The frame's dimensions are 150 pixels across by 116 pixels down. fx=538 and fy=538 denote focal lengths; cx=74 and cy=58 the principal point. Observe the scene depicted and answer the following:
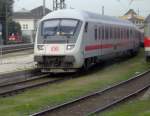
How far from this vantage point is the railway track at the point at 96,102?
1436cm

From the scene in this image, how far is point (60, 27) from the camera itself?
81.1 feet

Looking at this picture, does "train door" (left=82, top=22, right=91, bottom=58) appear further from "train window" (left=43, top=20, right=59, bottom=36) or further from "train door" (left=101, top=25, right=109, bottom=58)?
"train door" (left=101, top=25, right=109, bottom=58)

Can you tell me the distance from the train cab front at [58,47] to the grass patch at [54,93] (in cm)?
102

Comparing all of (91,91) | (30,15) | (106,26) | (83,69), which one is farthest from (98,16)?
(30,15)

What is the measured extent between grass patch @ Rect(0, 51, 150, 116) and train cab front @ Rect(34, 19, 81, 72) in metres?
1.02

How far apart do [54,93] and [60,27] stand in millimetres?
7031

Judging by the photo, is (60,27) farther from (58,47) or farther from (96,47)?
(96,47)

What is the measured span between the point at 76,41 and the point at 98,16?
17.7 ft

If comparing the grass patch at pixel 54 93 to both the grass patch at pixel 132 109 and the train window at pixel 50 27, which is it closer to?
the grass patch at pixel 132 109

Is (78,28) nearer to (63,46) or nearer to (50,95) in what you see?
(63,46)

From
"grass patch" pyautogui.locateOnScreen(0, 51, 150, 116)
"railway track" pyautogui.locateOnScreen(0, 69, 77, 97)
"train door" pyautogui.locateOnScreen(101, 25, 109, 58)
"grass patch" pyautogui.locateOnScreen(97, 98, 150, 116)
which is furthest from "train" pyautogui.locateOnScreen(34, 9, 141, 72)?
"grass patch" pyautogui.locateOnScreen(97, 98, 150, 116)

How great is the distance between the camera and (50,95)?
1759cm

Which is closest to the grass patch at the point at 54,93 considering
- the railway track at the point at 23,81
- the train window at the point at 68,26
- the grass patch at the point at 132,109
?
the railway track at the point at 23,81

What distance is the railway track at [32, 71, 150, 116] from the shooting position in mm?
14359
